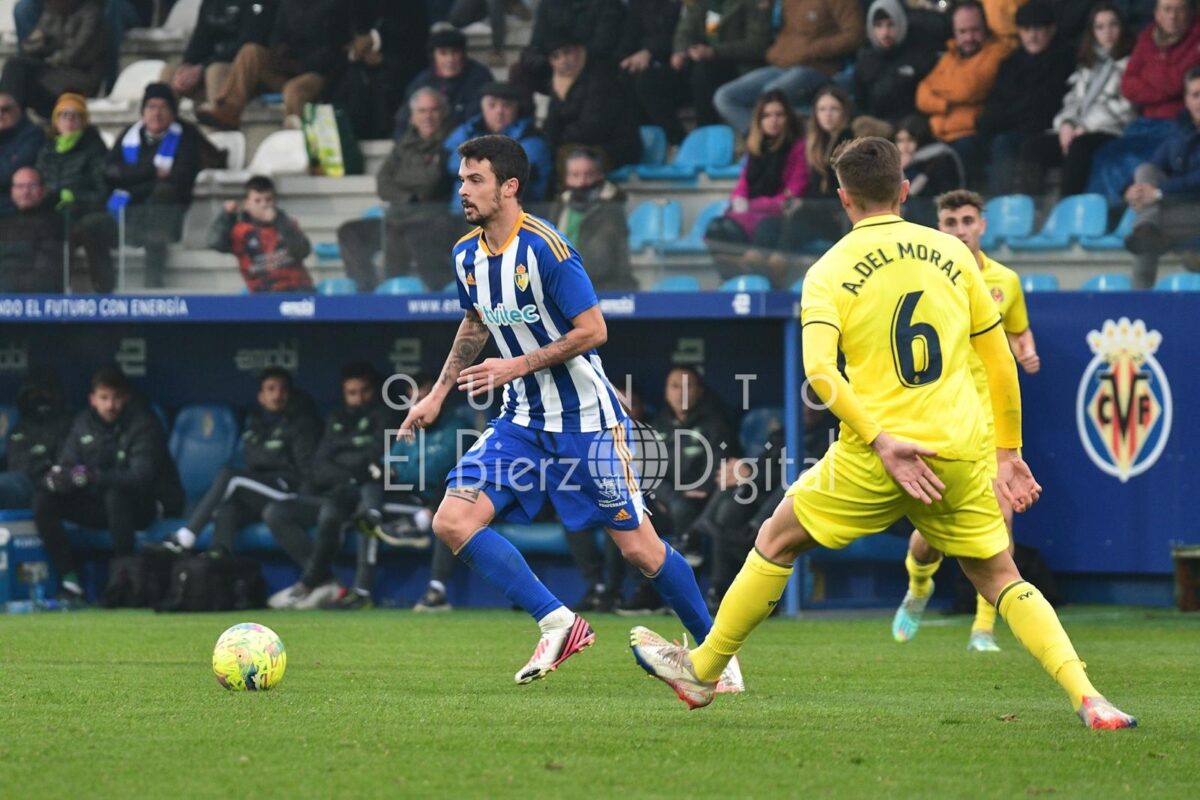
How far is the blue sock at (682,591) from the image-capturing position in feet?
23.1

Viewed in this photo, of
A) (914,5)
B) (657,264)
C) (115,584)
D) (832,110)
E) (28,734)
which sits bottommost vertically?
(115,584)

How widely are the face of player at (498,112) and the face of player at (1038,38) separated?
12.4 feet

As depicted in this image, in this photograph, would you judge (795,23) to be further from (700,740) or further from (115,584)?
(700,740)

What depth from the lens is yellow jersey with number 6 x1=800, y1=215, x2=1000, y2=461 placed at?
18.2 feet

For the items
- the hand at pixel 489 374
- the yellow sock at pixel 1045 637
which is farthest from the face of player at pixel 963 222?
the yellow sock at pixel 1045 637

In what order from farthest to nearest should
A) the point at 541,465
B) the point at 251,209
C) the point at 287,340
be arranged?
the point at 287,340 < the point at 251,209 < the point at 541,465

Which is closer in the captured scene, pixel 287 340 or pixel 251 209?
pixel 251 209

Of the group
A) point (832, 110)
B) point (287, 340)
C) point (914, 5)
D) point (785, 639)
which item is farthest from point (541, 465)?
point (914, 5)

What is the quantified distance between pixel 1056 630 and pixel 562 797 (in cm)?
184

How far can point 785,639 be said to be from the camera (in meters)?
10.1

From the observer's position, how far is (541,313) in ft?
23.2

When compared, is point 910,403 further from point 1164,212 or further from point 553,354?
point 1164,212

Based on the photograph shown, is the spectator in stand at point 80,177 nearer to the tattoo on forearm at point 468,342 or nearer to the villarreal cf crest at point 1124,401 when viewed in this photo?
the tattoo on forearm at point 468,342

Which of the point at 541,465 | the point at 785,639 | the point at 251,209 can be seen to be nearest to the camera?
the point at 541,465
